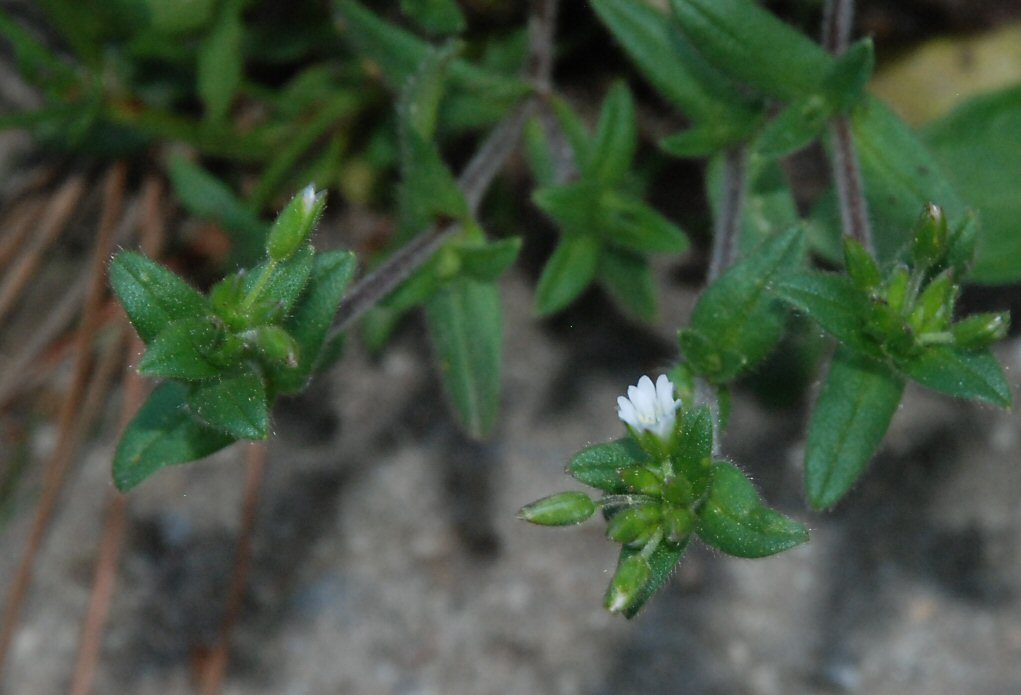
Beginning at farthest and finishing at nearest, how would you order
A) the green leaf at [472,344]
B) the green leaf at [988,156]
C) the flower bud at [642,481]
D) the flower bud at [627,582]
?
1. the green leaf at [988,156]
2. the green leaf at [472,344]
3. the flower bud at [642,481]
4. the flower bud at [627,582]

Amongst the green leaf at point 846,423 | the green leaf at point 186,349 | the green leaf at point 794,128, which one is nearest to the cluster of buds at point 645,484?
the green leaf at point 846,423

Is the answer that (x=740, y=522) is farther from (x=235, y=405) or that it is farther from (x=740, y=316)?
(x=235, y=405)

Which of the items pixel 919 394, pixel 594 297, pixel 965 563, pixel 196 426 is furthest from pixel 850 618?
pixel 196 426

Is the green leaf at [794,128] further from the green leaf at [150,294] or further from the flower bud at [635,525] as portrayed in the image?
the green leaf at [150,294]

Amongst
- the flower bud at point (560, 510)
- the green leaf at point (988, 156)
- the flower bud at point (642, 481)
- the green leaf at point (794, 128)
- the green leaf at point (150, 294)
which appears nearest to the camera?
the flower bud at point (560, 510)

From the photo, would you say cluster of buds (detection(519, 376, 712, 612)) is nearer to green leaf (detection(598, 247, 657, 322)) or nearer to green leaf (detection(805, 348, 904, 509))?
green leaf (detection(805, 348, 904, 509))

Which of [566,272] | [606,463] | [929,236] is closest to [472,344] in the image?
[566,272]
